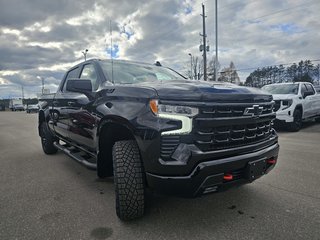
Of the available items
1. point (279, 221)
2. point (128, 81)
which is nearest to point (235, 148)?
point (279, 221)

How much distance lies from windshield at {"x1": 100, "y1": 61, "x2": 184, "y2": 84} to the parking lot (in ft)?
5.03

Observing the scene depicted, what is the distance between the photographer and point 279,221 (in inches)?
108

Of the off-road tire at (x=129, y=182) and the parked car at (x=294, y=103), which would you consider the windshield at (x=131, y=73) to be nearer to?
the off-road tire at (x=129, y=182)

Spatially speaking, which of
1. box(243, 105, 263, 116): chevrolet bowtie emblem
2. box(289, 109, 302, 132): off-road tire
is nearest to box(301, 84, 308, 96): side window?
box(289, 109, 302, 132): off-road tire

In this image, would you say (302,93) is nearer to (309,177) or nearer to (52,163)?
(309,177)

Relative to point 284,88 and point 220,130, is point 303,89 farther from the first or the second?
point 220,130

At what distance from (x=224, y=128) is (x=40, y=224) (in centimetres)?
209

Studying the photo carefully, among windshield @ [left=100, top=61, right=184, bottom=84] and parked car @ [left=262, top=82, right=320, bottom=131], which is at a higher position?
windshield @ [left=100, top=61, right=184, bottom=84]

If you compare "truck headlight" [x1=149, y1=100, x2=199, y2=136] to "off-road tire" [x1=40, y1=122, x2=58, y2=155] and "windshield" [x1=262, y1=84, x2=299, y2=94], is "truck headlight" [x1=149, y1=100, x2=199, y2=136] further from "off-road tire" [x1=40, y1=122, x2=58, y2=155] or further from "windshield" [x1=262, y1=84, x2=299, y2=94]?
"windshield" [x1=262, y1=84, x2=299, y2=94]

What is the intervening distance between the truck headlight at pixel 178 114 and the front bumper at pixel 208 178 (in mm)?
339

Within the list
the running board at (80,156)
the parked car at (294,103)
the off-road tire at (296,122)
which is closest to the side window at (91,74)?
the running board at (80,156)

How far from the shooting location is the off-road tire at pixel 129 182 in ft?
8.65

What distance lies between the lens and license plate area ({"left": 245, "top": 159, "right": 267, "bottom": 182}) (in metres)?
2.61

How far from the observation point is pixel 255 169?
8.77ft
